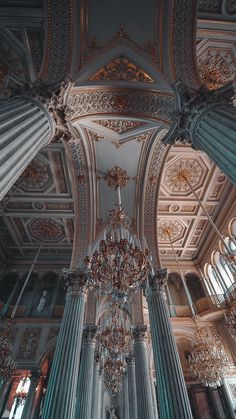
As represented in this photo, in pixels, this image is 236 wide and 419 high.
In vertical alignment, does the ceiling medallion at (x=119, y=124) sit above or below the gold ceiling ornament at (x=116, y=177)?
above

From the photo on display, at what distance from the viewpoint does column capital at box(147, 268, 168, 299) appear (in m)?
6.46

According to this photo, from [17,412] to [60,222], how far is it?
8.25m

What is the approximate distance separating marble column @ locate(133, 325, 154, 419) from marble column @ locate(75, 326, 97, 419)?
1.53 m

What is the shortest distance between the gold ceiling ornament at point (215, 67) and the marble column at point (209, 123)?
261 cm

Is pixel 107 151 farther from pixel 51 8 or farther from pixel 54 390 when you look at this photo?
pixel 54 390

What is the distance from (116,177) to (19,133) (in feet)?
15.3

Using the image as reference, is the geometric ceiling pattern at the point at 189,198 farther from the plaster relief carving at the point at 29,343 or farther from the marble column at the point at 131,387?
the plaster relief carving at the point at 29,343

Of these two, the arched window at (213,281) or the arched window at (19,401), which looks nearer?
the arched window at (19,401)

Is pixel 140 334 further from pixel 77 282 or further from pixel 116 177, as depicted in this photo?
pixel 116 177

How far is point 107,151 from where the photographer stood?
24.4 feet

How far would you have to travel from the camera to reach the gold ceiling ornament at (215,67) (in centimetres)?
637

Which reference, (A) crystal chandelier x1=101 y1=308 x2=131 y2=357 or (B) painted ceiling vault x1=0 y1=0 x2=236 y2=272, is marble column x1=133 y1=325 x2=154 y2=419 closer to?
(A) crystal chandelier x1=101 y1=308 x2=131 y2=357

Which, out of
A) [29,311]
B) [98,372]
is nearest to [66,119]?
[29,311]

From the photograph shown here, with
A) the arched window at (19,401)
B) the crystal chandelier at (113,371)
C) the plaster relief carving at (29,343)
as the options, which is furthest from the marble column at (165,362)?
the arched window at (19,401)
